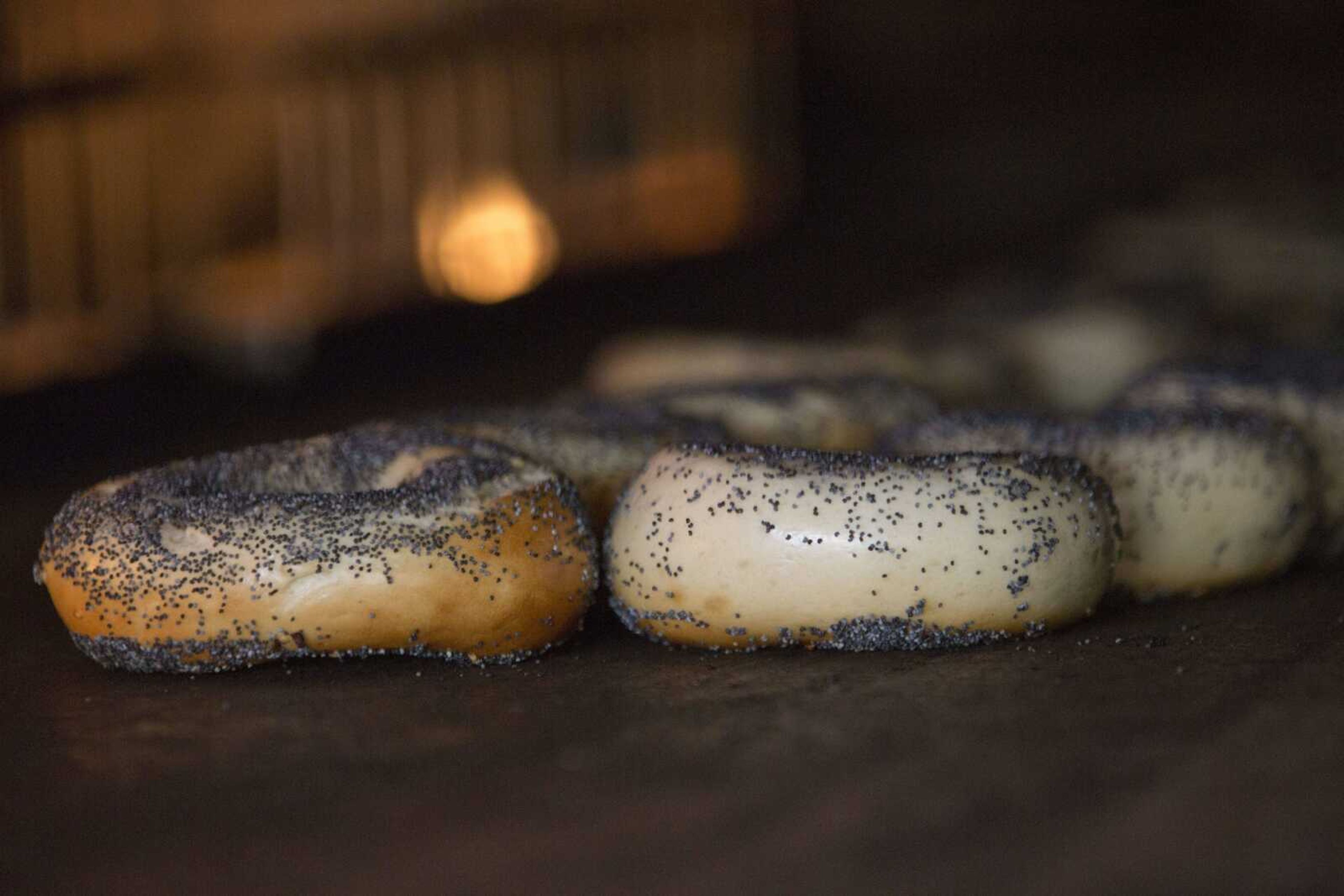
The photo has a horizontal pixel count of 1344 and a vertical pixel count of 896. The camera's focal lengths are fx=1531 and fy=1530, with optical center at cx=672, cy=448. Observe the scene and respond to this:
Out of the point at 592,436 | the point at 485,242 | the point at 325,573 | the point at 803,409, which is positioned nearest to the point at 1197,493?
the point at 803,409

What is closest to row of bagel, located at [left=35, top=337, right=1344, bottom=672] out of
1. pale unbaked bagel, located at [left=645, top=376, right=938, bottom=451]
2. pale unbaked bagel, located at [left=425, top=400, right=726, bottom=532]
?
pale unbaked bagel, located at [left=425, top=400, right=726, bottom=532]

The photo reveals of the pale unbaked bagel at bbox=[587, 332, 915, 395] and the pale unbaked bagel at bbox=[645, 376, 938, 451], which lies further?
the pale unbaked bagel at bbox=[587, 332, 915, 395]

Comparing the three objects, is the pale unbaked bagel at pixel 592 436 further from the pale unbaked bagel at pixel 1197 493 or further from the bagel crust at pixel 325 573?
the pale unbaked bagel at pixel 1197 493

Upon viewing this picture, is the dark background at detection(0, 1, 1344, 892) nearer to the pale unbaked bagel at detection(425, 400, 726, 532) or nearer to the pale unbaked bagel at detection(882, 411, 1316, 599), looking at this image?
the pale unbaked bagel at detection(882, 411, 1316, 599)

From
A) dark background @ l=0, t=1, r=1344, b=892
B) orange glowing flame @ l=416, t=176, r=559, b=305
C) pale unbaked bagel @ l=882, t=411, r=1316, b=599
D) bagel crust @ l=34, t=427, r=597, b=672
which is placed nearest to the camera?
A: dark background @ l=0, t=1, r=1344, b=892

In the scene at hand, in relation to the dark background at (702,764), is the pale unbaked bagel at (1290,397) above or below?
above

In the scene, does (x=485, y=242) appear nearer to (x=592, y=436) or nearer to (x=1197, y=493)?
(x=592, y=436)

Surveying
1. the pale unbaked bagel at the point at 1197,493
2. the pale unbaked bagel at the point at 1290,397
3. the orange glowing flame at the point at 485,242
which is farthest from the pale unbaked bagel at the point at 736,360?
the orange glowing flame at the point at 485,242

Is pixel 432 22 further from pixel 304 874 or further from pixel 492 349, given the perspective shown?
pixel 304 874
